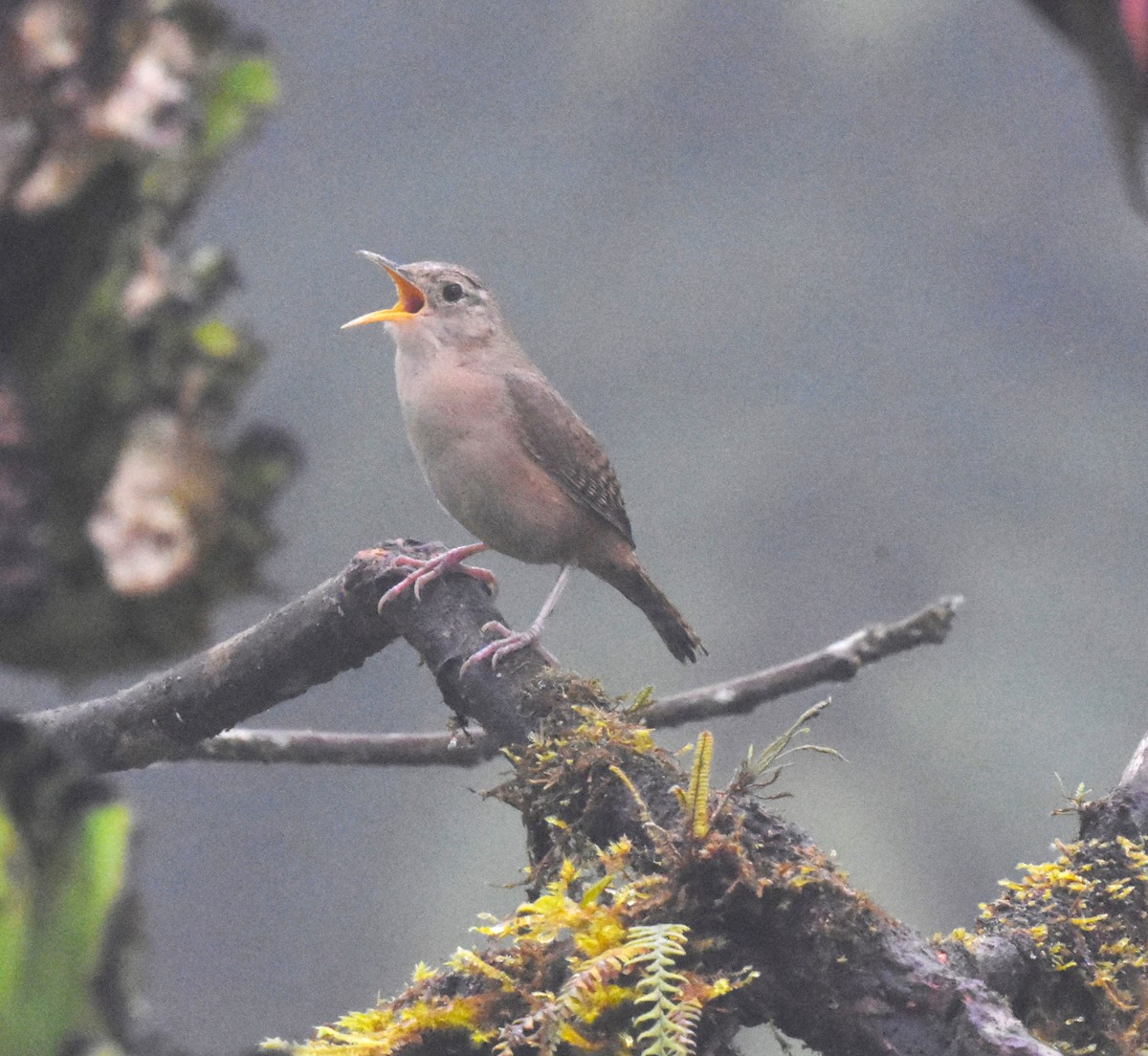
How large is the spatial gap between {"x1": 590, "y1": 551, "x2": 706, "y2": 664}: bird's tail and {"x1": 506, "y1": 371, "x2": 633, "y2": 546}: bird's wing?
7 cm

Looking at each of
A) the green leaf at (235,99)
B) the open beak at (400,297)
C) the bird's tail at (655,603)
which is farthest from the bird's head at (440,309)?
the green leaf at (235,99)

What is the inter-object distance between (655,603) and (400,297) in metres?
0.86

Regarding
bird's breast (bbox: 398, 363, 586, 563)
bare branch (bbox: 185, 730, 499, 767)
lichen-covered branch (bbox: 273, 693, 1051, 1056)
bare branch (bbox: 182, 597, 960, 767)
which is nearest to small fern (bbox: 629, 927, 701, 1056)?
lichen-covered branch (bbox: 273, 693, 1051, 1056)

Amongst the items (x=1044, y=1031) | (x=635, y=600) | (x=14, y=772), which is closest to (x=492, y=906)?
(x=635, y=600)

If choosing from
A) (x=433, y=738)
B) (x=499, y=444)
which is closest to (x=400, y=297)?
(x=499, y=444)

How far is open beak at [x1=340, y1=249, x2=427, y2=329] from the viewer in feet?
8.68

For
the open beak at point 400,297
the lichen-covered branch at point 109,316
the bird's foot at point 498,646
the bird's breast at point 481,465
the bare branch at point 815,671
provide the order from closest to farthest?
the lichen-covered branch at point 109,316 → the bird's foot at point 498,646 → the bare branch at point 815,671 → the bird's breast at point 481,465 → the open beak at point 400,297

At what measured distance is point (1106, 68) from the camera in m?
0.51

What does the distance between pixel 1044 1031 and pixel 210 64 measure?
4.43 feet

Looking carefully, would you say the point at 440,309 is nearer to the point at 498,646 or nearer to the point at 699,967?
the point at 498,646

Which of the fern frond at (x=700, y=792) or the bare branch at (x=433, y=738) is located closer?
the fern frond at (x=700, y=792)

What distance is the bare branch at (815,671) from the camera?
1844 mm

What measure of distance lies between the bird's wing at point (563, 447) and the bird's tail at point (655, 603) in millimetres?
70

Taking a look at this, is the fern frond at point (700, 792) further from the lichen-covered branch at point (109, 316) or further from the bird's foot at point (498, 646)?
the lichen-covered branch at point (109, 316)
